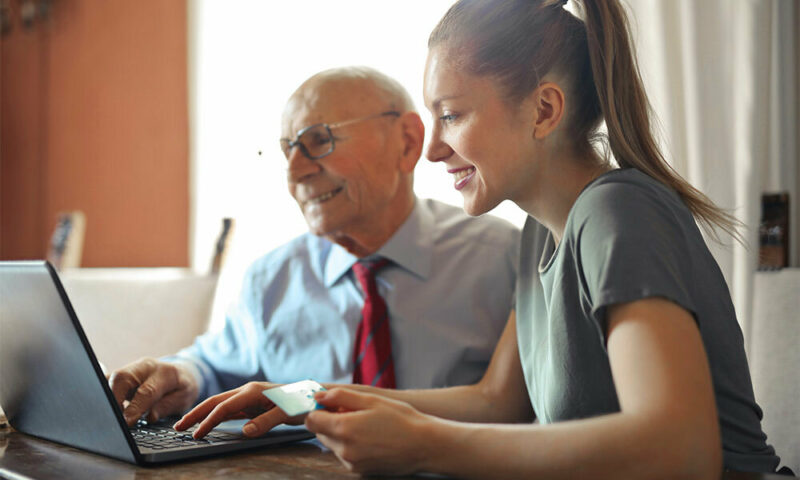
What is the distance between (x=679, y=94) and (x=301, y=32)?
63.2 inches

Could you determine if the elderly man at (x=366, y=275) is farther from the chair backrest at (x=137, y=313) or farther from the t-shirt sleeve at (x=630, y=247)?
the t-shirt sleeve at (x=630, y=247)

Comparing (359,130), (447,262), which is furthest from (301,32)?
(447,262)

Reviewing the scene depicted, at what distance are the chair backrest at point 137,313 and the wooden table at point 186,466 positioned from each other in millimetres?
1185

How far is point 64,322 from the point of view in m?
0.84

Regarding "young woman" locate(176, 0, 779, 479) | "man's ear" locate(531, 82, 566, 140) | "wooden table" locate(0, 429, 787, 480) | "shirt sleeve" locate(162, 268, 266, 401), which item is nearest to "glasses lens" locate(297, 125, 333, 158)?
"shirt sleeve" locate(162, 268, 266, 401)

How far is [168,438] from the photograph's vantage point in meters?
0.97

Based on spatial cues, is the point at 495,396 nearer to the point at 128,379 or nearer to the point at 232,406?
the point at 232,406

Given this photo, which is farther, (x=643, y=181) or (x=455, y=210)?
(x=455, y=210)

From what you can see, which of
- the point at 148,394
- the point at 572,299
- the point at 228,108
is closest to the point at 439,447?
the point at 572,299

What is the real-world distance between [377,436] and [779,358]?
837 mm

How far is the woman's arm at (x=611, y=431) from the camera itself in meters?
0.67

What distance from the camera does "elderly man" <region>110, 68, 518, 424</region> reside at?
5.06ft

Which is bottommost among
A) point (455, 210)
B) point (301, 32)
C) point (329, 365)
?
point (329, 365)

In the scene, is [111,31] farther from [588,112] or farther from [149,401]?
[588,112]
